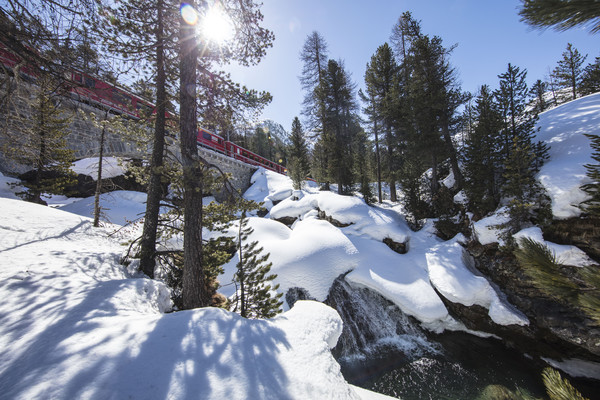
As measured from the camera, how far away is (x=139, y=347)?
7.26 feet

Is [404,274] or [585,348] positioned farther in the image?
[404,274]

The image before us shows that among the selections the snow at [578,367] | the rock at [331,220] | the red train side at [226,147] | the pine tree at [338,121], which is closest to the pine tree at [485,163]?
the snow at [578,367]

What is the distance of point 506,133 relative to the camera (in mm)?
9992

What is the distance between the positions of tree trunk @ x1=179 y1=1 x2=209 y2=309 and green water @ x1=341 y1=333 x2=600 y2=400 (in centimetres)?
550

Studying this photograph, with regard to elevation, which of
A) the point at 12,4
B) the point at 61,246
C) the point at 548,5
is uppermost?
the point at 12,4

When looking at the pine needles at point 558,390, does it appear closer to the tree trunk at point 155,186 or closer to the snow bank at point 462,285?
the snow bank at point 462,285

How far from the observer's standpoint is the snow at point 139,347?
5.88ft

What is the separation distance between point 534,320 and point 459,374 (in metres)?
3.18

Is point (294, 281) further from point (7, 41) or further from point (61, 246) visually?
point (7, 41)

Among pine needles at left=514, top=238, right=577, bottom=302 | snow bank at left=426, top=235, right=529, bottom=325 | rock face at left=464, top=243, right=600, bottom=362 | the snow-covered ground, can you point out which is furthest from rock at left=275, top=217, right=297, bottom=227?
pine needles at left=514, top=238, right=577, bottom=302

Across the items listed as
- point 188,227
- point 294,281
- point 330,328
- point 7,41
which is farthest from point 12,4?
point 294,281

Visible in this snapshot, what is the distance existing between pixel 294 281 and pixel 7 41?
8.58m

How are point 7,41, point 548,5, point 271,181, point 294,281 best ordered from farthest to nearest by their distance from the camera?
point 271,181, point 294,281, point 7,41, point 548,5

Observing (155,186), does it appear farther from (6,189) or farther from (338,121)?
(338,121)
